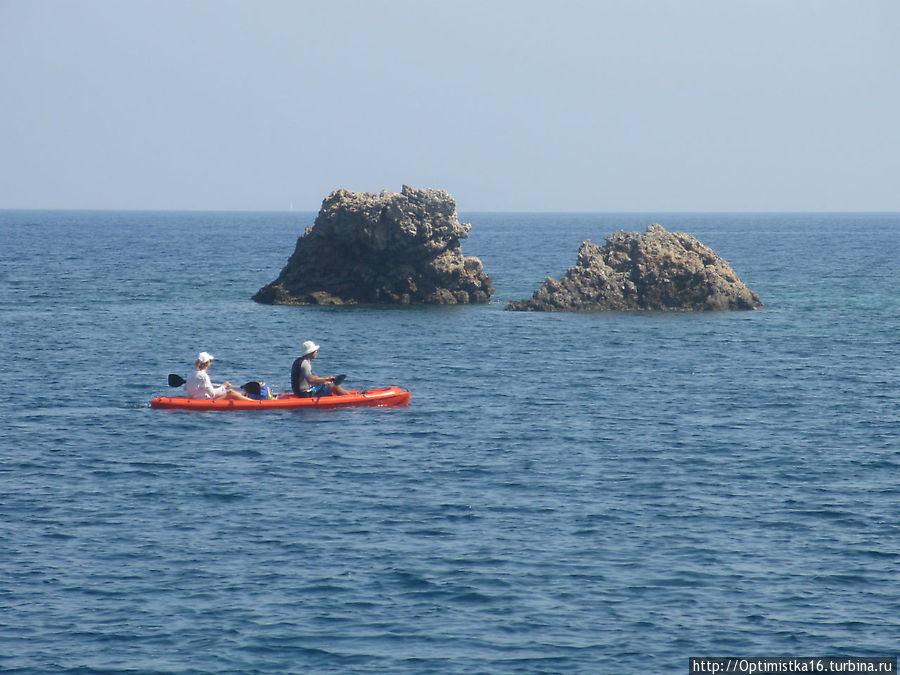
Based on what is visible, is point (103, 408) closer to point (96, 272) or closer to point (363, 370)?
point (363, 370)

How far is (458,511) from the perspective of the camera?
23.0 m

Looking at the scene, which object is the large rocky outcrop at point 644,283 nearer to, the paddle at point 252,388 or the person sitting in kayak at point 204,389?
the paddle at point 252,388

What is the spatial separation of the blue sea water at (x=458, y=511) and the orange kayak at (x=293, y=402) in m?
0.40

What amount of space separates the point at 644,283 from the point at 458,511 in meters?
37.6

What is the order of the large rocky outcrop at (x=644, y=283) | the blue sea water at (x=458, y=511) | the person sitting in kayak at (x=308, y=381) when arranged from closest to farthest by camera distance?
the blue sea water at (x=458, y=511) → the person sitting in kayak at (x=308, y=381) → the large rocky outcrop at (x=644, y=283)

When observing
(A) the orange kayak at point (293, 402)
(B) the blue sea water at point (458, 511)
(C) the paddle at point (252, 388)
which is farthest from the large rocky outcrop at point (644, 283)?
(C) the paddle at point (252, 388)

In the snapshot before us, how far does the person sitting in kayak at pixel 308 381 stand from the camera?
110ft

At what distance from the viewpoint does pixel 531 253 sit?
128500 mm

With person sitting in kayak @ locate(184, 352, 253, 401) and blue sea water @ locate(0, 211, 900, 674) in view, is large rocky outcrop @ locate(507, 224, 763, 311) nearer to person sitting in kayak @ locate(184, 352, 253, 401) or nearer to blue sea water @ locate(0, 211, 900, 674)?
blue sea water @ locate(0, 211, 900, 674)

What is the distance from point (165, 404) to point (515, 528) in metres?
15.1

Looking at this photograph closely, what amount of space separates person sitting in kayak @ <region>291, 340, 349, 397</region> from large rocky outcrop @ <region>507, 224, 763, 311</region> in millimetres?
26798

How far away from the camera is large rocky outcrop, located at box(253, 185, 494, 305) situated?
2361 inches

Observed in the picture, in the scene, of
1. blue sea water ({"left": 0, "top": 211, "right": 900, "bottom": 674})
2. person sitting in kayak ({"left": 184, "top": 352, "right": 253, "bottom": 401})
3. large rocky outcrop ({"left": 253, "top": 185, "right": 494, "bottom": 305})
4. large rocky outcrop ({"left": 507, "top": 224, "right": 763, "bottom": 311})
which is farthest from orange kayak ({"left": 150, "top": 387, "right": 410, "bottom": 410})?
large rocky outcrop ({"left": 253, "top": 185, "right": 494, "bottom": 305})

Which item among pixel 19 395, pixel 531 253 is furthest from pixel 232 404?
pixel 531 253
